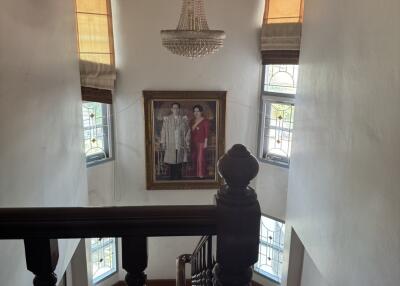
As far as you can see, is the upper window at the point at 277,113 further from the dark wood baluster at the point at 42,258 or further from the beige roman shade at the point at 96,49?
the dark wood baluster at the point at 42,258

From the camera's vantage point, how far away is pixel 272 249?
6.63 meters

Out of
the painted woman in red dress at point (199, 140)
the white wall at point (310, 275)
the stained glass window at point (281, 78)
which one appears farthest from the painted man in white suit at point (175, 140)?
the white wall at point (310, 275)

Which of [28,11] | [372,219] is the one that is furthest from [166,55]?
[372,219]

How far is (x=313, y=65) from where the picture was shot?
4223mm

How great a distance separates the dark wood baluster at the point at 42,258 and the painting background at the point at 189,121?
5260 mm

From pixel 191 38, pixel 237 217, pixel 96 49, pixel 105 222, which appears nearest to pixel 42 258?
pixel 105 222

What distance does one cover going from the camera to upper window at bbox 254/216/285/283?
6.49m

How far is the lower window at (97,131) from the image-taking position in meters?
6.07

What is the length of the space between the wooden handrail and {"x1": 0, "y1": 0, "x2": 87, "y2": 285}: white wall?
194 centimetres

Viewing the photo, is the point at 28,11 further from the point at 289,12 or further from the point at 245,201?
the point at 289,12

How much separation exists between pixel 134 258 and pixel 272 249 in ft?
19.7

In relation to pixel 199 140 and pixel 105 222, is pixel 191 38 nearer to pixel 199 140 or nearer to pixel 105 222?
pixel 199 140

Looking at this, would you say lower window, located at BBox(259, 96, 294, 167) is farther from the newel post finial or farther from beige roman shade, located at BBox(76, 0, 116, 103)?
the newel post finial

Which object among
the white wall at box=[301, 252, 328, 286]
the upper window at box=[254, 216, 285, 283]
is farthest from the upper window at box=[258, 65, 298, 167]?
the white wall at box=[301, 252, 328, 286]
